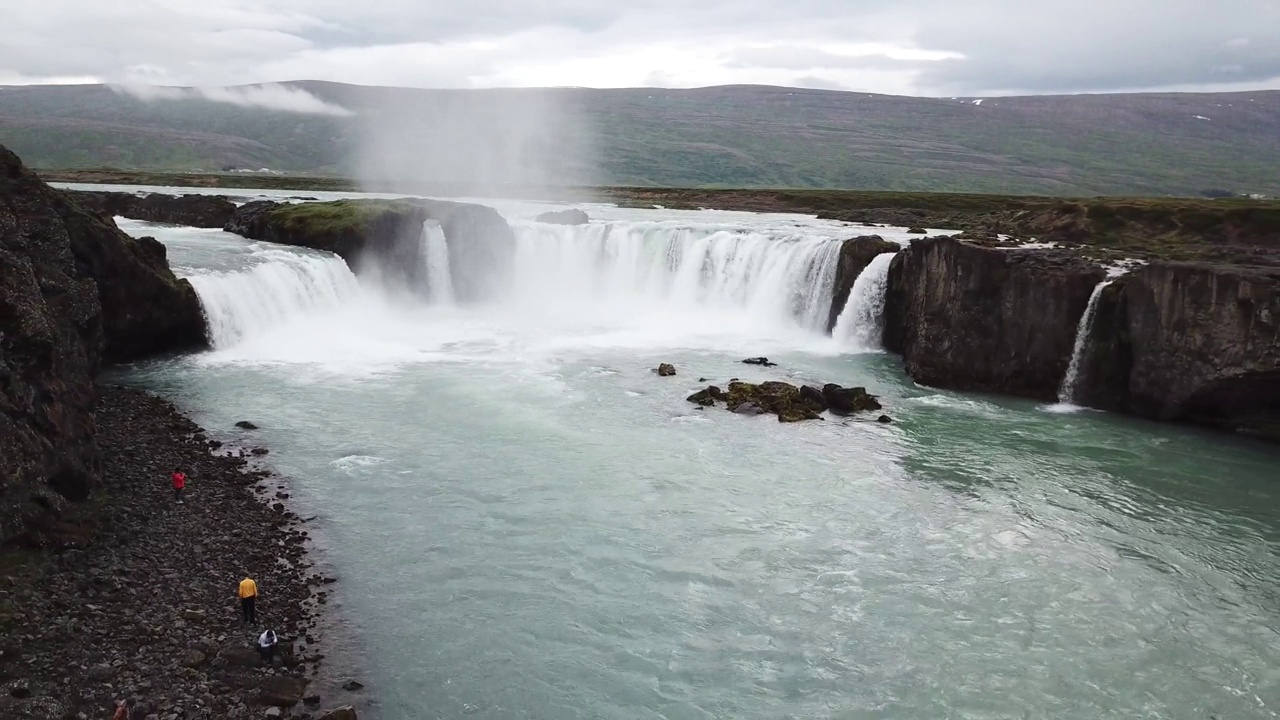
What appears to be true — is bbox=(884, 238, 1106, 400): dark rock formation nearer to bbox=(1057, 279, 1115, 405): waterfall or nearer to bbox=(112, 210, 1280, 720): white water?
bbox=(1057, 279, 1115, 405): waterfall

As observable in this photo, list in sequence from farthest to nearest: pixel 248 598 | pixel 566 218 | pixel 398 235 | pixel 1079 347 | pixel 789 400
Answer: pixel 566 218
pixel 398 235
pixel 1079 347
pixel 789 400
pixel 248 598

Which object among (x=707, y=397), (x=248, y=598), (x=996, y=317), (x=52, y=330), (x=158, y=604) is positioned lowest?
(x=158, y=604)

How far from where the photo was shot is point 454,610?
1555 cm

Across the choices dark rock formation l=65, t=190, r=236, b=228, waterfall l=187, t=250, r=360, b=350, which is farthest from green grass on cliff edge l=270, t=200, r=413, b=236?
dark rock formation l=65, t=190, r=236, b=228

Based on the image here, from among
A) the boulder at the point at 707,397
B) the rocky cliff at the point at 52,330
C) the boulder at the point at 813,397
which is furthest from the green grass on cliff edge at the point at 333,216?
the boulder at the point at 813,397

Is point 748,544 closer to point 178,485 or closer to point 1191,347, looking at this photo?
point 178,485

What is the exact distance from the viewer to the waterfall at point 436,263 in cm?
4750

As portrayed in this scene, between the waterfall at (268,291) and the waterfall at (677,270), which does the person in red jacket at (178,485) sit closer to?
the waterfall at (268,291)

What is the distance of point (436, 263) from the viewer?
4788cm

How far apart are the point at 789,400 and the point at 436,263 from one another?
26.3 metres

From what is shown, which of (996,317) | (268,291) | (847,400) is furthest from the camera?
(268,291)

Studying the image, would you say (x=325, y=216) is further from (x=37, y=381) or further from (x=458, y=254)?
(x=37, y=381)

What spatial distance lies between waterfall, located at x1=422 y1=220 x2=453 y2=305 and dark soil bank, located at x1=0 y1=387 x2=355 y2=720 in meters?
28.1

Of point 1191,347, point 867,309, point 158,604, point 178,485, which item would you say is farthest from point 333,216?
point 1191,347
